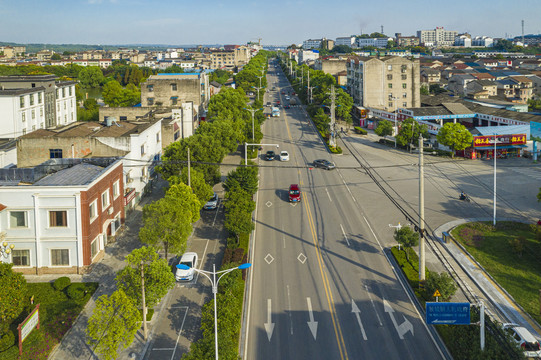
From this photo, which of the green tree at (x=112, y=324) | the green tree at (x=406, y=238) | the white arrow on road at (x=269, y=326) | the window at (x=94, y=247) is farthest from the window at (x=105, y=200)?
the green tree at (x=406, y=238)

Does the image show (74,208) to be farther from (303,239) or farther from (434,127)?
(434,127)

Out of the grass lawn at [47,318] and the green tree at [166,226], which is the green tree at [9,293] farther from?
the green tree at [166,226]

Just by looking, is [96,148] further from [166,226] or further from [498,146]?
[498,146]

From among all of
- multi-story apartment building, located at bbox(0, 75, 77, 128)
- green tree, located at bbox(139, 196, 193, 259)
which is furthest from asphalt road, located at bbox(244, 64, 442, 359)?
multi-story apartment building, located at bbox(0, 75, 77, 128)

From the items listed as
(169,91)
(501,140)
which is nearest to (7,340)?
(501,140)

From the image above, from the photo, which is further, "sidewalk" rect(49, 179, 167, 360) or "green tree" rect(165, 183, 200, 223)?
"green tree" rect(165, 183, 200, 223)

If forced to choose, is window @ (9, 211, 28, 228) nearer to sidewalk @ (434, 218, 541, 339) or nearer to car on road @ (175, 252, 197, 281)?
car on road @ (175, 252, 197, 281)

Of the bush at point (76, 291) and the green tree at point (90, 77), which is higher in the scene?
the green tree at point (90, 77)
